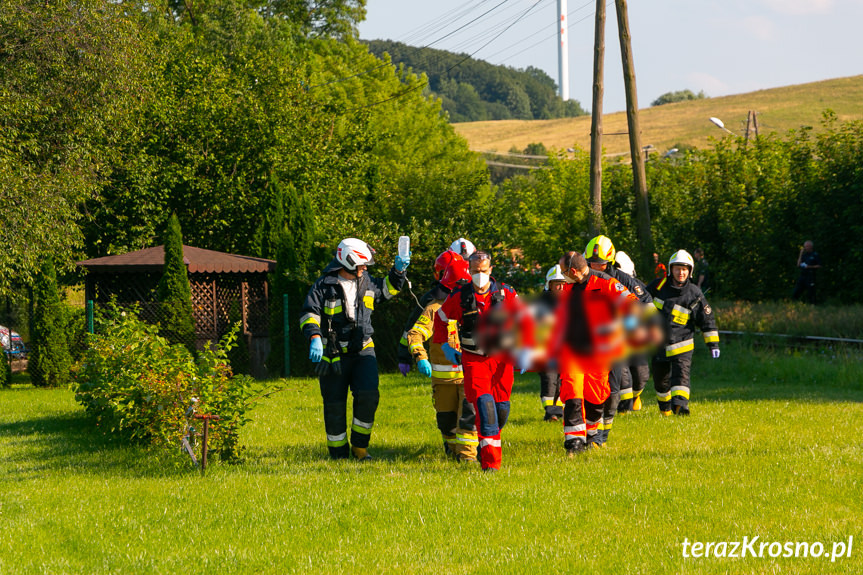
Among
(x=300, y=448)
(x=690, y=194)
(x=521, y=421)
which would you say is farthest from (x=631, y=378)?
(x=690, y=194)

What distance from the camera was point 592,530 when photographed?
6957 mm

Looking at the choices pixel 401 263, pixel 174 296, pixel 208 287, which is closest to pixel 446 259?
pixel 401 263

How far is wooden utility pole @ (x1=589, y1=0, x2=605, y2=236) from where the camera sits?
22984mm

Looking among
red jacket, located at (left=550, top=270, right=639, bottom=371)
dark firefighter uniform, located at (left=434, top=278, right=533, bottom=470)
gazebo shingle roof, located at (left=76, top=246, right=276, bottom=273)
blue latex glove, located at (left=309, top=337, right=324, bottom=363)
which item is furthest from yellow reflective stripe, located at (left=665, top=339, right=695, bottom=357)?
gazebo shingle roof, located at (left=76, top=246, right=276, bottom=273)

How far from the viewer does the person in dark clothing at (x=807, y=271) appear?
23094 mm

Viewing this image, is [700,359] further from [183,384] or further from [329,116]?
[329,116]

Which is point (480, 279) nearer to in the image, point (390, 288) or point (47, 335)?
point (390, 288)

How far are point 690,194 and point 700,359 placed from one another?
9372 mm

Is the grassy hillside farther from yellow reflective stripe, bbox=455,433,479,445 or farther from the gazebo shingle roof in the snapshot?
yellow reflective stripe, bbox=455,433,479,445

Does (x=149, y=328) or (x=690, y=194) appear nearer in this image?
(x=149, y=328)

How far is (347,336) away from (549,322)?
6.72 metres

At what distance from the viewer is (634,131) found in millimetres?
22953

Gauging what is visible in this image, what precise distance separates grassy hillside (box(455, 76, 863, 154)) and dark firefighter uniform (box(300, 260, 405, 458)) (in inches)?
3375

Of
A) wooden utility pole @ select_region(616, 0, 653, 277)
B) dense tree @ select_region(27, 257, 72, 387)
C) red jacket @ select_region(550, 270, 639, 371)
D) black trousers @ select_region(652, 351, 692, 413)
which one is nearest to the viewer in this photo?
red jacket @ select_region(550, 270, 639, 371)
